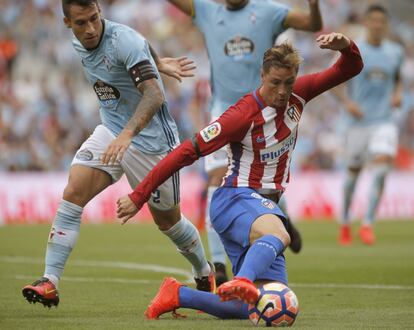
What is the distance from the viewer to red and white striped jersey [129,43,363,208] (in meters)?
6.80

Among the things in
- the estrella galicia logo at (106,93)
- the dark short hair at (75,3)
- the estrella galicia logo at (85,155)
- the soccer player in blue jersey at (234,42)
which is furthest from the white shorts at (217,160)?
the dark short hair at (75,3)

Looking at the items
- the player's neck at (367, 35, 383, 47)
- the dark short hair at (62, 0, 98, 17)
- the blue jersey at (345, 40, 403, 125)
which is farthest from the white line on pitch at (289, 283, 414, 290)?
the player's neck at (367, 35, 383, 47)

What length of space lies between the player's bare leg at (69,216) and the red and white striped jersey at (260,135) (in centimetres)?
113

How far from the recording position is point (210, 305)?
699 centimetres

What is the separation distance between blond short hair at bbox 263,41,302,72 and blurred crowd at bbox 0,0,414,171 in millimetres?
14543

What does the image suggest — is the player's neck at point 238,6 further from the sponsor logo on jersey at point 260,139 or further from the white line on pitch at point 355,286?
the sponsor logo on jersey at point 260,139

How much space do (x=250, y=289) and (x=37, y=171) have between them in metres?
16.0

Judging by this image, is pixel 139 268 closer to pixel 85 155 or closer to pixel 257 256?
pixel 85 155

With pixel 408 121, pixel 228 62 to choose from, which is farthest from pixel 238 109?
pixel 408 121

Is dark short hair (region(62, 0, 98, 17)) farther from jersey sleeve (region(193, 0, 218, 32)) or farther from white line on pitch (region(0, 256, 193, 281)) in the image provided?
white line on pitch (region(0, 256, 193, 281))

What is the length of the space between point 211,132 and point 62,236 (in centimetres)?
160

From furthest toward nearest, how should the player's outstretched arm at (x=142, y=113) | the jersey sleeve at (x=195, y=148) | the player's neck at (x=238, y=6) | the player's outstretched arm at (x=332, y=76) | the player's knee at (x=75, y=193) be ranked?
the player's neck at (x=238, y=6), the player's knee at (x=75, y=193), the player's outstretched arm at (x=332, y=76), the player's outstretched arm at (x=142, y=113), the jersey sleeve at (x=195, y=148)

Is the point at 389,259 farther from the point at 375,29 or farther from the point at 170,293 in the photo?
the point at 170,293

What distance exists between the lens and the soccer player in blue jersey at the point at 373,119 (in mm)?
14930
